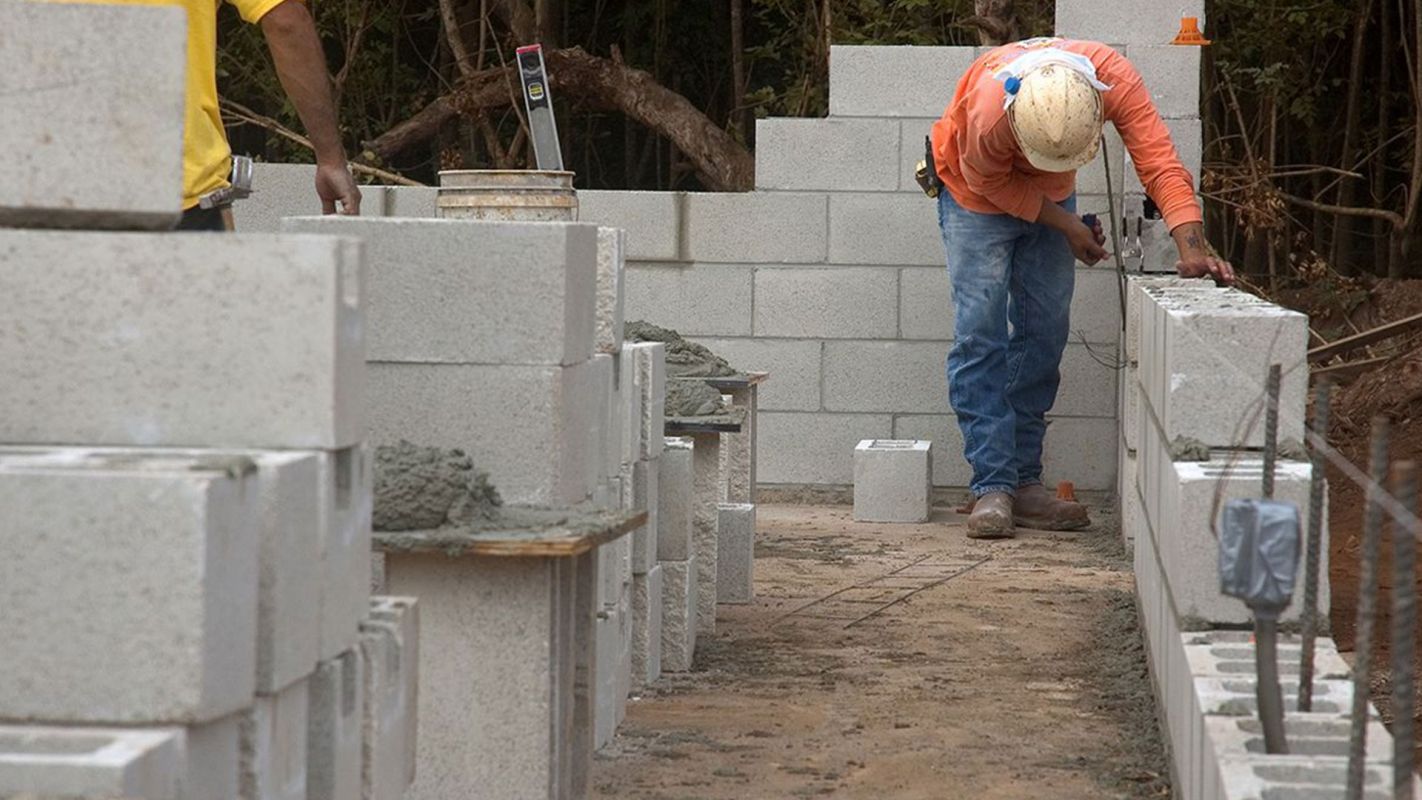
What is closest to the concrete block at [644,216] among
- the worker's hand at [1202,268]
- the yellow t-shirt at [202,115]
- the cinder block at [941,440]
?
the cinder block at [941,440]

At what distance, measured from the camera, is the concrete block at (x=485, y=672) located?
370 cm

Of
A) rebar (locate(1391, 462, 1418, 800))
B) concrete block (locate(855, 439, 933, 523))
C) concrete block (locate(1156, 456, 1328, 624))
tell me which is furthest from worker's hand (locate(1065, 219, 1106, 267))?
rebar (locate(1391, 462, 1418, 800))

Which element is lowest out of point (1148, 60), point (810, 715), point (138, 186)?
point (810, 715)

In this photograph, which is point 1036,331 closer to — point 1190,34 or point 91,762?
point 1190,34

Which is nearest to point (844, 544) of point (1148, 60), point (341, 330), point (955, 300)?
point (955, 300)

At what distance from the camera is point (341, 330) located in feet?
9.14

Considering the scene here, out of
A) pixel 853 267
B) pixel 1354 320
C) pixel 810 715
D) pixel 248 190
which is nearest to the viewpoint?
pixel 248 190

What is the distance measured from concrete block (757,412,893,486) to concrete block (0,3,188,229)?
6.01 metres

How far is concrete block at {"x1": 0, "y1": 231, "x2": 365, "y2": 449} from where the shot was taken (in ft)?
8.85

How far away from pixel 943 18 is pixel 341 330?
327 inches

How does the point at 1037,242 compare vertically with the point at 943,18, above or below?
below

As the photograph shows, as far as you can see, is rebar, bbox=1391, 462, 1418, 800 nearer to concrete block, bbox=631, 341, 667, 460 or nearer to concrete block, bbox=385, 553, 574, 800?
concrete block, bbox=385, 553, 574, 800

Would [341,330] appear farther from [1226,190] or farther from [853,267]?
[1226,190]

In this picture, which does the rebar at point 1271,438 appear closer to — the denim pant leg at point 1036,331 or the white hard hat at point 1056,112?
the white hard hat at point 1056,112
